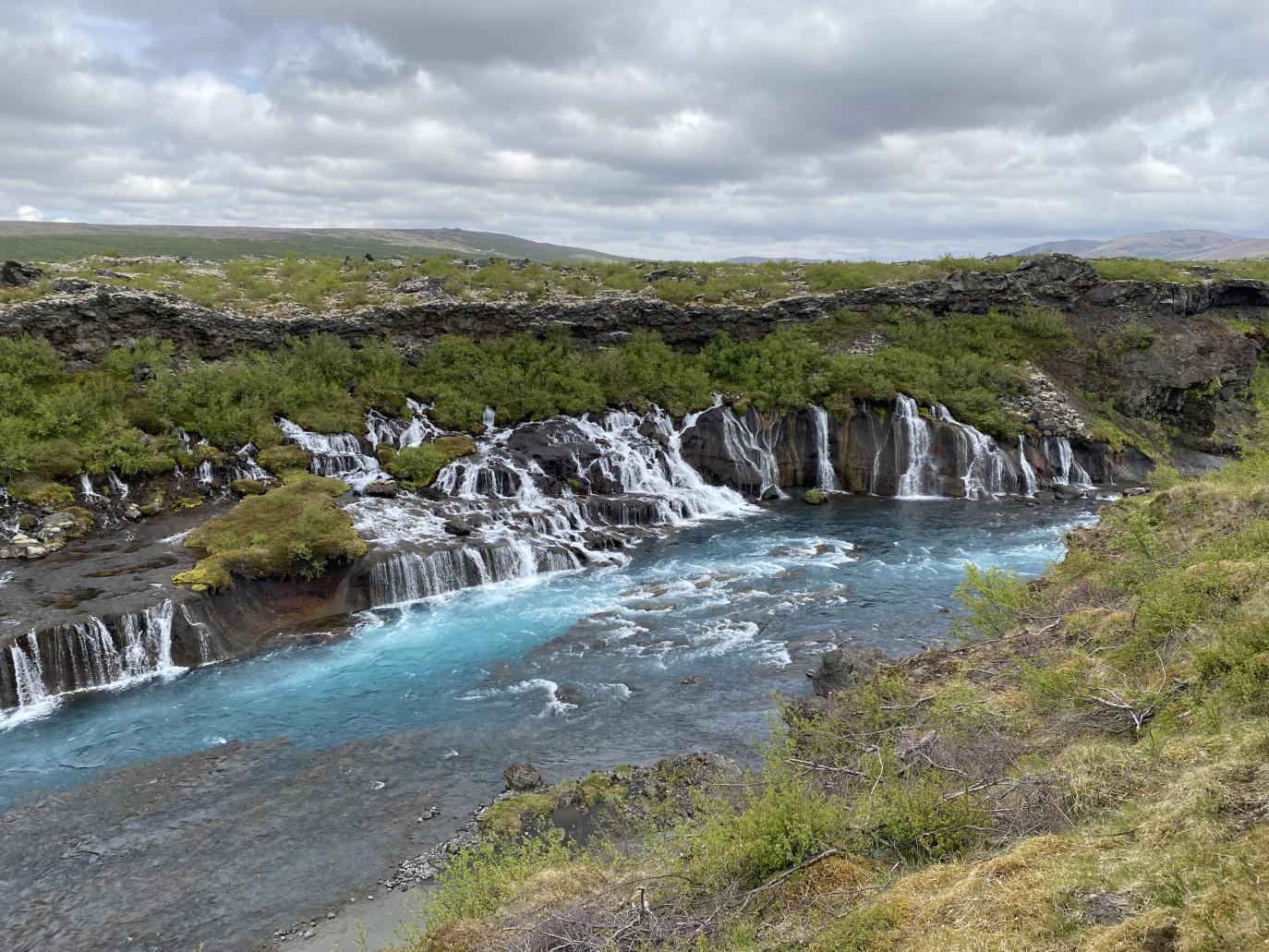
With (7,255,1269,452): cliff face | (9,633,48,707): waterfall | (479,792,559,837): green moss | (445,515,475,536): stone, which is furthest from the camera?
(7,255,1269,452): cliff face

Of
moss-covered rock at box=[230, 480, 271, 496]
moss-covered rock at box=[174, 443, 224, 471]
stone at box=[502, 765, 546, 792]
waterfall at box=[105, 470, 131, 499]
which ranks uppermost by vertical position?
moss-covered rock at box=[174, 443, 224, 471]

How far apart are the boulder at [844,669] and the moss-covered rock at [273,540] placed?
1596 centimetres

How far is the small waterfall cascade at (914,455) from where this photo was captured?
38.9 metres

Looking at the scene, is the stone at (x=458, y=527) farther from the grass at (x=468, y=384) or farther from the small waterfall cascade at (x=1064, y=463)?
the small waterfall cascade at (x=1064, y=463)

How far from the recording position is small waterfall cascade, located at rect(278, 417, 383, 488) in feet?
106

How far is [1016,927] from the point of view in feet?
17.4

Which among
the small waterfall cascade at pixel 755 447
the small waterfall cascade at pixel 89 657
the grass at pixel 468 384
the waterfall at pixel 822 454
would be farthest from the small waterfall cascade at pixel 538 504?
the small waterfall cascade at pixel 89 657

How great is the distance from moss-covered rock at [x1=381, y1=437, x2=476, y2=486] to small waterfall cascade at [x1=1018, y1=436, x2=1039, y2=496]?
2865 cm

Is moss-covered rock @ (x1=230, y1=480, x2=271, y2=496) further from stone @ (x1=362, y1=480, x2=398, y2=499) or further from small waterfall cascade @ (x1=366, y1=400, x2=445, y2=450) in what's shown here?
small waterfall cascade @ (x1=366, y1=400, x2=445, y2=450)

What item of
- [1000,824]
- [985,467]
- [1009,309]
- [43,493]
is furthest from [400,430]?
[1009,309]

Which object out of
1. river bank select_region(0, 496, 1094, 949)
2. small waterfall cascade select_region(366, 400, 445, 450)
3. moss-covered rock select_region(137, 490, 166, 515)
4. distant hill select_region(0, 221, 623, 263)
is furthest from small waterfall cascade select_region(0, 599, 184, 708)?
distant hill select_region(0, 221, 623, 263)

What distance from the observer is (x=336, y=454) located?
33.1m

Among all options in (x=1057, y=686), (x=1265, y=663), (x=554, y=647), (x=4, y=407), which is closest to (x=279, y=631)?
(x=554, y=647)

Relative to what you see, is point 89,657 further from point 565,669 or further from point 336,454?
point 336,454
